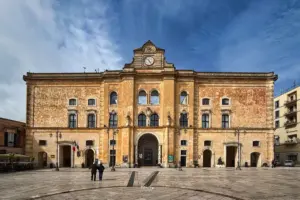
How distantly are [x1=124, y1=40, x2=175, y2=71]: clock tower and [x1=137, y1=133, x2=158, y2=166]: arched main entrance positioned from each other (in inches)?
444

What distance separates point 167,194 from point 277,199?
576 cm

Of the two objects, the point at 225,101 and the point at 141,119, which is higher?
the point at 225,101

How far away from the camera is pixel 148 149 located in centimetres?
4575

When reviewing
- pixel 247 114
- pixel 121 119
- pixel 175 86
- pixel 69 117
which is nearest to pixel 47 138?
pixel 69 117

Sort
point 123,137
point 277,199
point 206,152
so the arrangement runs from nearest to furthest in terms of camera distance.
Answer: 1. point 277,199
2. point 123,137
3. point 206,152

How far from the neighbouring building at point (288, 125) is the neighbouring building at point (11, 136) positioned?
50069 mm

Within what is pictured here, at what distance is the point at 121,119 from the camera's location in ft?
140

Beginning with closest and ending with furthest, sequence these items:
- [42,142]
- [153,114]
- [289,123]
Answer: [153,114] < [42,142] < [289,123]

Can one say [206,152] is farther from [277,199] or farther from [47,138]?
[277,199]

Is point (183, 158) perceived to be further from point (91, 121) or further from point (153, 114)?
point (91, 121)

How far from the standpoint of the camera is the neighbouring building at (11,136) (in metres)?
39.8

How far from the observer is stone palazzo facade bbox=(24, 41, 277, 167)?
42062mm

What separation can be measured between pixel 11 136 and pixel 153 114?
21.4 metres

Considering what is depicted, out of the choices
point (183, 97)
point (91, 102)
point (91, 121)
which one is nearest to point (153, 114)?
point (183, 97)
